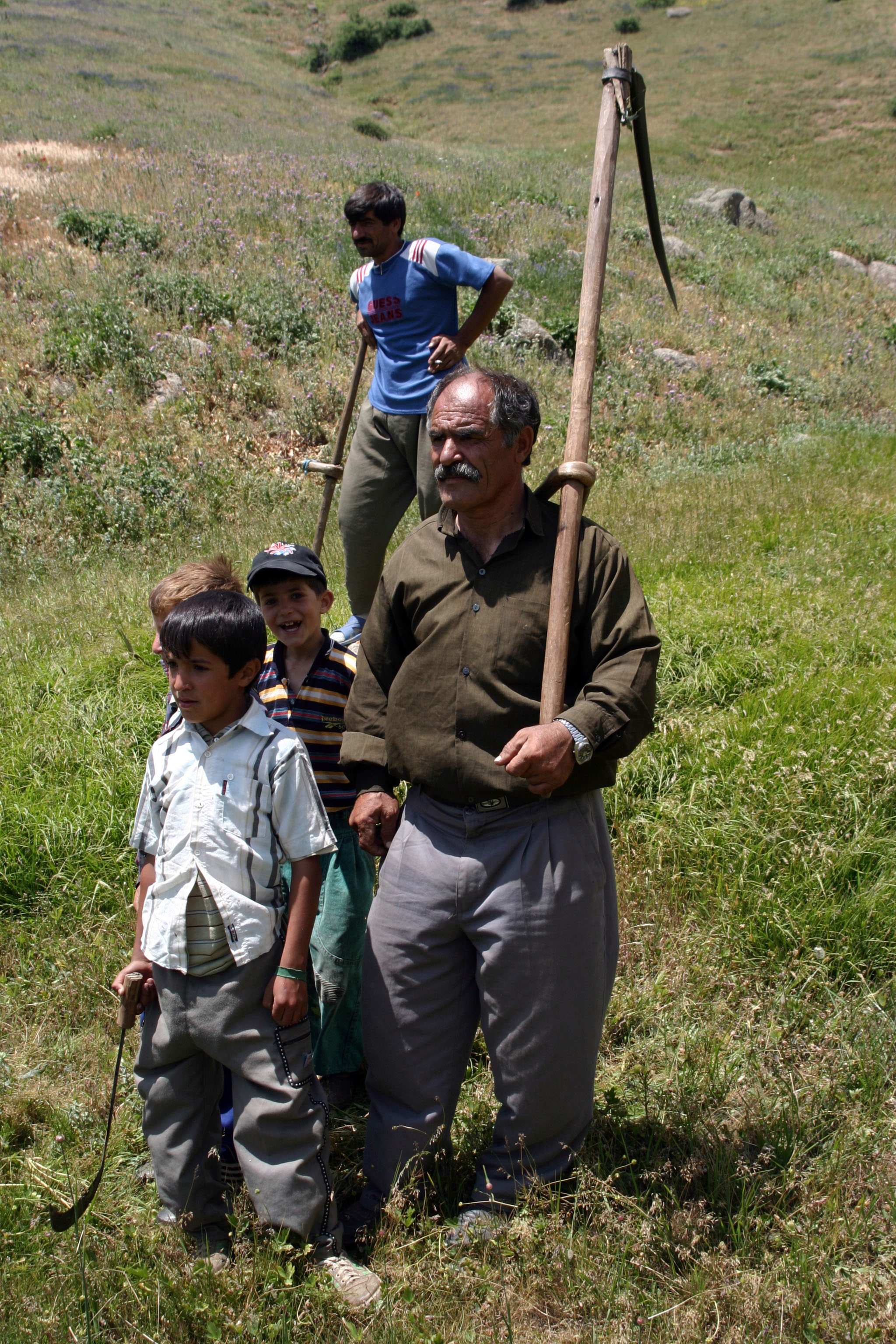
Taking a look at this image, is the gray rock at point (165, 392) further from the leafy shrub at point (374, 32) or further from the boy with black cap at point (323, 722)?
the leafy shrub at point (374, 32)

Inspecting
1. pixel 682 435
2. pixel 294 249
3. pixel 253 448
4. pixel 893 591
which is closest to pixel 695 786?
pixel 893 591

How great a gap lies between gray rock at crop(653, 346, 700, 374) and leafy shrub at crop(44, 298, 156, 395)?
23.5ft

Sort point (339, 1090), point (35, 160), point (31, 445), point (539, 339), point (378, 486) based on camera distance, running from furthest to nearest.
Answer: point (35, 160)
point (539, 339)
point (31, 445)
point (378, 486)
point (339, 1090)

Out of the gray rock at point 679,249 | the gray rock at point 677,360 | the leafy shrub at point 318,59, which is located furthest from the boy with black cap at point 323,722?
the leafy shrub at point 318,59

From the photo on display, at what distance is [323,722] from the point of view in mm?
2982

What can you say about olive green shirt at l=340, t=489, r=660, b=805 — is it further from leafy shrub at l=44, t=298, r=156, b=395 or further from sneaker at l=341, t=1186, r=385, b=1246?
leafy shrub at l=44, t=298, r=156, b=395

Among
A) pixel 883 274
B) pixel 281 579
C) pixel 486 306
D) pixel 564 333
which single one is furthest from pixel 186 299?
pixel 883 274

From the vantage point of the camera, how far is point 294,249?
14.4 m

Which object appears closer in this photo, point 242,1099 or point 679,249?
point 242,1099

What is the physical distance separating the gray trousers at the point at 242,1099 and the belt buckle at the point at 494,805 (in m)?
0.61

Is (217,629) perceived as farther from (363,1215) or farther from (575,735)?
(363,1215)

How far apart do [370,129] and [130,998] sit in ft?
119

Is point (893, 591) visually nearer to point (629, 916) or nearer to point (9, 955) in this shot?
point (629, 916)

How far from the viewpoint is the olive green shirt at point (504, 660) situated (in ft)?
7.90
